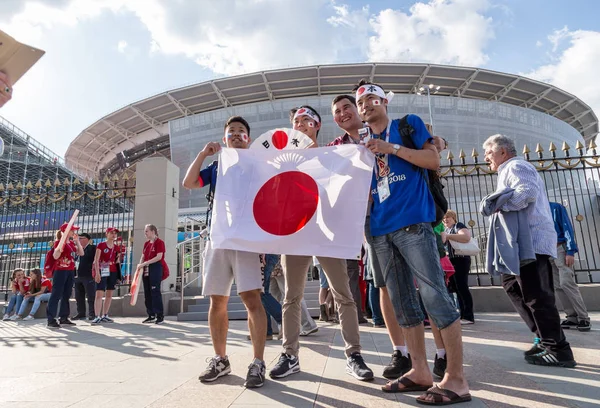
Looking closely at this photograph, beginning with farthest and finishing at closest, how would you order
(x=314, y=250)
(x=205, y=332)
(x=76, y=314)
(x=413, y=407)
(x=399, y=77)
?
(x=399, y=77) < (x=76, y=314) < (x=205, y=332) < (x=314, y=250) < (x=413, y=407)

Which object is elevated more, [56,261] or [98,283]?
[56,261]

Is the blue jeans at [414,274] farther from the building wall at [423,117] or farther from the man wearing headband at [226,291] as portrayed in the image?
the building wall at [423,117]

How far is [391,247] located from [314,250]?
0.57m

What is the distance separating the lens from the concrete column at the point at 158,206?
8289 millimetres

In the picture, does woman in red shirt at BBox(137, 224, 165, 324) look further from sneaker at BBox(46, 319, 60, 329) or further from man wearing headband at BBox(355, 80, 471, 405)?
man wearing headband at BBox(355, 80, 471, 405)

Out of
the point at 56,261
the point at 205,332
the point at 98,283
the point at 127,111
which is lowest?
the point at 205,332

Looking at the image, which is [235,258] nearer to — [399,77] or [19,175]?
[399,77]

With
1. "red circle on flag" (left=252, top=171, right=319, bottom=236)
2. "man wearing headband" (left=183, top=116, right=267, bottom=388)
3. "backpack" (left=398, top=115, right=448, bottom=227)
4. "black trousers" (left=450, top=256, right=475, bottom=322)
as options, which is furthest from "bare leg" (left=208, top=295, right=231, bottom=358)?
"black trousers" (left=450, top=256, right=475, bottom=322)

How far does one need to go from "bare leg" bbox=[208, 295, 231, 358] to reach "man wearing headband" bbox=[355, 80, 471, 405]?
42.0 inches

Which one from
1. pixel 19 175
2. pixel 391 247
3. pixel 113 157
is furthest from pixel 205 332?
pixel 19 175

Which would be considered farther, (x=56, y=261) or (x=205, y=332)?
(x=56, y=261)

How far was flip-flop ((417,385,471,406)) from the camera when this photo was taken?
6.40 feet

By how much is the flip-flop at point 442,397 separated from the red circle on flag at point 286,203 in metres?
1.35

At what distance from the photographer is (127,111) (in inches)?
1457
